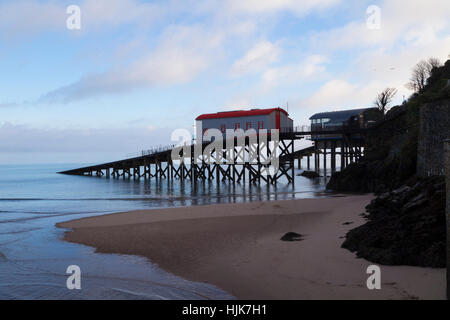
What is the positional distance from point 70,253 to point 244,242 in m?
5.42

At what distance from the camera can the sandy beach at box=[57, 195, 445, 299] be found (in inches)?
282

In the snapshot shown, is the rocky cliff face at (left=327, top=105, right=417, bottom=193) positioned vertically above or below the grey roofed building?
below

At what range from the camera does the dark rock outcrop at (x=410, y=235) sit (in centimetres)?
766

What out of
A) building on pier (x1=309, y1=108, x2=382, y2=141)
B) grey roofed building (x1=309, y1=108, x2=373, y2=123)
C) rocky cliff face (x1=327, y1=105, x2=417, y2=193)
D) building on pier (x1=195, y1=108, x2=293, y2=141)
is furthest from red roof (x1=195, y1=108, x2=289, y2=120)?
rocky cliff face (x1=327, y1=105, x2=417, y2=193)

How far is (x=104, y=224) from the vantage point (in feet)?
51.1

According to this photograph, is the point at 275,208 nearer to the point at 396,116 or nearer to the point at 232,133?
the point at 396,116

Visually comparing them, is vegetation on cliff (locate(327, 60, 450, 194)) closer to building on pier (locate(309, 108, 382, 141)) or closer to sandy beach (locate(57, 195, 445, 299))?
sandy beach (locate(57, 195, 445, 299))

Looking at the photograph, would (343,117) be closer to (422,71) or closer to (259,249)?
(422,71)

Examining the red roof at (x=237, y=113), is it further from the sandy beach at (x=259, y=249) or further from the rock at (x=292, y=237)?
the rock at (x=292, y=237)

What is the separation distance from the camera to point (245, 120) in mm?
37656

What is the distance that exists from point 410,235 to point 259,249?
4076mm

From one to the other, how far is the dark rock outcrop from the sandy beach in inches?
10.7

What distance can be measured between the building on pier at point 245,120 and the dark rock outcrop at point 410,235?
2583cm
